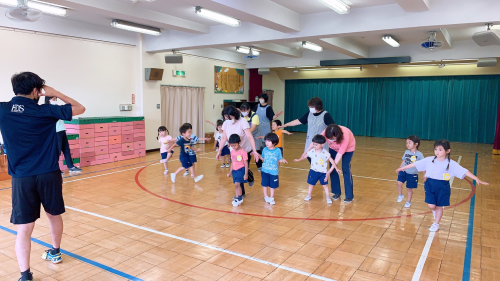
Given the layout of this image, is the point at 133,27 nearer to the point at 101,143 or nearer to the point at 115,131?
the point at 115,131

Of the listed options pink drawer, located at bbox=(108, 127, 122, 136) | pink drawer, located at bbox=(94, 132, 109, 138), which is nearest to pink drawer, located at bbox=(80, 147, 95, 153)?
pink drawer, located at bbox=(94, 132, 109, 138)

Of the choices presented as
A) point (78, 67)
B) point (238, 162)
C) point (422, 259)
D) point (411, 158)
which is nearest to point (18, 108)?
point (238, 162)

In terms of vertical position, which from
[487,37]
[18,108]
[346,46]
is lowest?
[18,108]

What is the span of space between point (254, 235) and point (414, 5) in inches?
195

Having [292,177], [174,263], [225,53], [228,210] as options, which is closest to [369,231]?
[228,210]

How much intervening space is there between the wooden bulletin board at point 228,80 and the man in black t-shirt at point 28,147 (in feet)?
35.4

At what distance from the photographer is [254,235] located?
162 inches

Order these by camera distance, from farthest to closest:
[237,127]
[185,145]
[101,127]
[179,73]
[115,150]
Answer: [179,73] < [115,150] < [101,127] < [185,145] < [237,127]

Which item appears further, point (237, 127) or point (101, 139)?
point (101, 139)

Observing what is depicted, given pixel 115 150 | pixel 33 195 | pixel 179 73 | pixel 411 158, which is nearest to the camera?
pixel 33 195

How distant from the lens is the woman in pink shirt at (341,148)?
200 inches

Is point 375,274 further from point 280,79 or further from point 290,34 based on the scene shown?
point 280,79

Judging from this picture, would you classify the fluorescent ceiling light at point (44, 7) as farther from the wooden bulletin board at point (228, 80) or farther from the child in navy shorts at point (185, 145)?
the wooden bulletin board at point (228, 80)

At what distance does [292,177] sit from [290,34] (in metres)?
3.33
